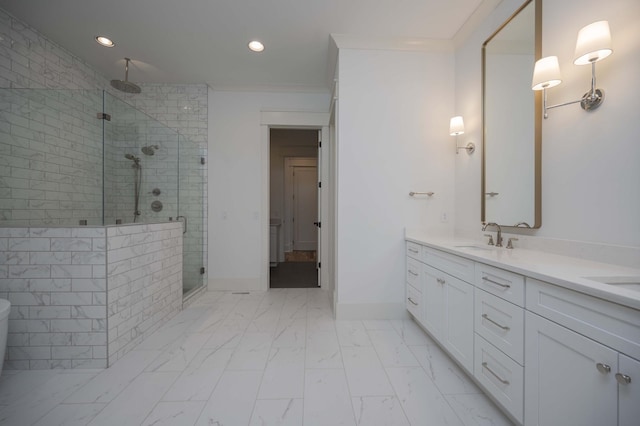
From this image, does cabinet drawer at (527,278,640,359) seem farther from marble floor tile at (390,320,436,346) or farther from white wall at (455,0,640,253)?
marble floor tile at (390,320,436,346)

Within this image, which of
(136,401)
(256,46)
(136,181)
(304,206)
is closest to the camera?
(136,401)

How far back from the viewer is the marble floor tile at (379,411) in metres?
1.28

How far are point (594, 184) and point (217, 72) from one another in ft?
11.9

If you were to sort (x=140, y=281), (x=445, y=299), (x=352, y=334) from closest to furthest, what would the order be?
(x=445, y=299), (x=140, y=281), (x=352, y=334)

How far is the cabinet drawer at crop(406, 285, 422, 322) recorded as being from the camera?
2.20 metres

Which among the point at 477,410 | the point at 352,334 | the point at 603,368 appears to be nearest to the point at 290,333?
the point at 352,334

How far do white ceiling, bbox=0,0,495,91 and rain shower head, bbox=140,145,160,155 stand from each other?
1077mm

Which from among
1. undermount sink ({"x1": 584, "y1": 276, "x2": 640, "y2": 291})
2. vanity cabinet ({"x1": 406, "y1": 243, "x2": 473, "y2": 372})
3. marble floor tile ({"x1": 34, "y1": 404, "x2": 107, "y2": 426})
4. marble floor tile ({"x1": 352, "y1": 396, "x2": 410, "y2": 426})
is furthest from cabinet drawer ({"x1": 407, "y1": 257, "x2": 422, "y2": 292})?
marble floor tile ({"x1": 34, "y1": 404, "x2": 107, "y2": 426})

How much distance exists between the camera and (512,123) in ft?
6.05

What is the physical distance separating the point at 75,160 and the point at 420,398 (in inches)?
129

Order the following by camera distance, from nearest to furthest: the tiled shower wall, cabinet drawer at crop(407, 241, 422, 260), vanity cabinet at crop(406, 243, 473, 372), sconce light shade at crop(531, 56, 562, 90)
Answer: sconce light shade at crop(531, 56, 562, 90) < vanity cabinet at crop(406, 243, 473, 372) < the tiled shower wall < cabinet drawer at crop(407, 241, 422, 260)

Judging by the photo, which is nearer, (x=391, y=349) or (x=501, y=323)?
(x=501, y=323)

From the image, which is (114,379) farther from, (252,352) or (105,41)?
(105,41)

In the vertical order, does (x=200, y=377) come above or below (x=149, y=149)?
below
